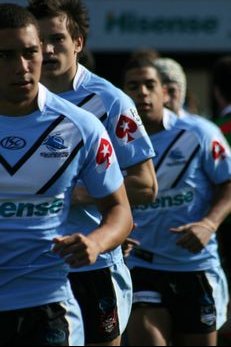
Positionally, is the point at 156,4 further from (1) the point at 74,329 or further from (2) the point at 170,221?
(1) the point at 74,329

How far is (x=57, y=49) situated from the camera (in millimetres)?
5512

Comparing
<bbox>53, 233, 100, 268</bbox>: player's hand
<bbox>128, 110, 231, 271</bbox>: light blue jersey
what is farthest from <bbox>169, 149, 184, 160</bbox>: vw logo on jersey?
<bbox>53, 233, 100, 268</bbox>: player's hand

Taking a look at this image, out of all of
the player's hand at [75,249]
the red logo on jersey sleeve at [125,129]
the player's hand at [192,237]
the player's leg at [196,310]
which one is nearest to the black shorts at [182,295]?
the player's leg at [196,310]

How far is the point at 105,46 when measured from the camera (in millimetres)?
20953

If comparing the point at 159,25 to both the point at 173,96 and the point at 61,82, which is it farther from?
the point at 61,82

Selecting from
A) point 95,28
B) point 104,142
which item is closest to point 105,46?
point 95,28

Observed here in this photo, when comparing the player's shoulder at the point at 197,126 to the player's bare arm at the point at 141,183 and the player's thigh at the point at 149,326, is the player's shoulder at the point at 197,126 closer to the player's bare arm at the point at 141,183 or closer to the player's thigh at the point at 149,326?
the player's thigh at the point at 149,326

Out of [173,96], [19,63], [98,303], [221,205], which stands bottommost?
[173,96]

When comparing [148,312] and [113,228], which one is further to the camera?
[148,312]

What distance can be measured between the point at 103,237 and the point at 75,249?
0.27 m

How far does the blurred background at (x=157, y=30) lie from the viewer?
2078cm

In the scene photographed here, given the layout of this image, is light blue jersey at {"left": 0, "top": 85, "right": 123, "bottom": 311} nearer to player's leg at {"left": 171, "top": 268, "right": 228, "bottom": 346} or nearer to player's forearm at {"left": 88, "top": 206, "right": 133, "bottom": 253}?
player's forearm at {"left": 88, "top": 206, "right": 133, "bottom": 253}

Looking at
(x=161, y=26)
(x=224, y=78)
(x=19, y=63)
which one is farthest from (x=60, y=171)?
(x=161, y=26)

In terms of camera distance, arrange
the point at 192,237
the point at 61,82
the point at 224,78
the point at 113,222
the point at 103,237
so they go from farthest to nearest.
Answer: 1. the point at 224,78
2. the point at 192,237
3. the point at 61,82
4. the point at 113,222
5. the point at 103,237
